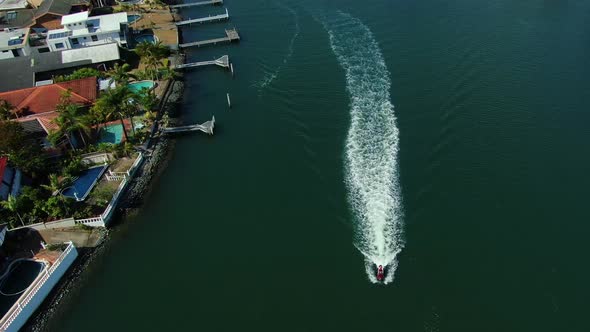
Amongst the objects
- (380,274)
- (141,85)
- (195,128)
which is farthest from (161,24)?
(380,274)

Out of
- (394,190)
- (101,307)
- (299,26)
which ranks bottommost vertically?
(101,307)

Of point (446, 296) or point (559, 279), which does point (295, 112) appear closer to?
point (446, 296)

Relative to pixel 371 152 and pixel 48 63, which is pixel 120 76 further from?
pixel 371 152

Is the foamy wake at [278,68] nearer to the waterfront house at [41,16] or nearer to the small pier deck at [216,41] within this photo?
the small pier deck at [216,41]

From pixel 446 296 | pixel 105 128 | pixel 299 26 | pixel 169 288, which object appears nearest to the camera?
pixel 446 296

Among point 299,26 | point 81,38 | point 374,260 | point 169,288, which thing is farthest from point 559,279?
point 81,38

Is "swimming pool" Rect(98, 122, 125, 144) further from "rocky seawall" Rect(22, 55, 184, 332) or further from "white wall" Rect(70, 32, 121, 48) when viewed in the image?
"white wall" Rect(70, 32, 121, 48)

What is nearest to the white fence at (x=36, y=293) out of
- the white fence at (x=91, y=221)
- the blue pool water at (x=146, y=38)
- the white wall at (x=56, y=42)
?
the white fence at (x=91, y=221)
